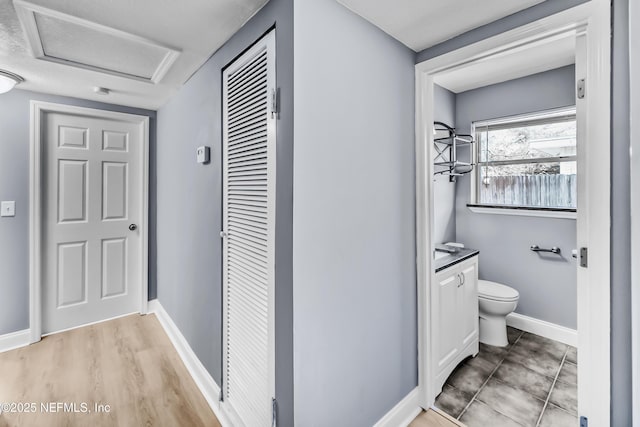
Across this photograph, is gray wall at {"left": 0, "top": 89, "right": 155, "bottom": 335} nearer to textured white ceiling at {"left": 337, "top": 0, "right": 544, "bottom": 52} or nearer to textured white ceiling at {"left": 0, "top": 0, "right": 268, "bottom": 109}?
textured white ceiling at {"left": 0, "top": 0, "right": 268, "bottom": 109}

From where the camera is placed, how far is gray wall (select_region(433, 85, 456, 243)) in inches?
109

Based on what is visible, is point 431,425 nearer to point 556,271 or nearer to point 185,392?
point 185,392

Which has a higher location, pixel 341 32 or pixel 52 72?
pixel 52 72

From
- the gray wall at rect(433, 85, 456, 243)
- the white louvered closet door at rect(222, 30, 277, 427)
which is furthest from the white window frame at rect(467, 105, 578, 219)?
the white louvered closet door at rect(222, 30, 277, 427)

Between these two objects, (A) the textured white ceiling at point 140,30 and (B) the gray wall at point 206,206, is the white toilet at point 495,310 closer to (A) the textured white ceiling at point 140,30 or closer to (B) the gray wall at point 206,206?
(B) the gray wall at point 206,206

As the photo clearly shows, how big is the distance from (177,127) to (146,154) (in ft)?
2.74

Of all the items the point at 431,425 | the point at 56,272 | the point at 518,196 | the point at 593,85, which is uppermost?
the point at 593,85

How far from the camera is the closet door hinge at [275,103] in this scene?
1242mm

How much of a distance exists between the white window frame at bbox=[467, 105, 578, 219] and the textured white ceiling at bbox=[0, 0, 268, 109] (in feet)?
8.05

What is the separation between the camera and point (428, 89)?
5.72ft

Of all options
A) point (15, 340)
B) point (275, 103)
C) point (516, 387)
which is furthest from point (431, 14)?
point (15, 340)

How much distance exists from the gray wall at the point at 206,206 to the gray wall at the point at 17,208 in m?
1.01

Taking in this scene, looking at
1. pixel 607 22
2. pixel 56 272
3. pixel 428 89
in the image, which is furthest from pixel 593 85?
pixel 56 272

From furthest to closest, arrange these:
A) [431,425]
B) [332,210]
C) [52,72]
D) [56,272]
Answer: [56,272] < [52,72] < [431,425] < [332,210]
